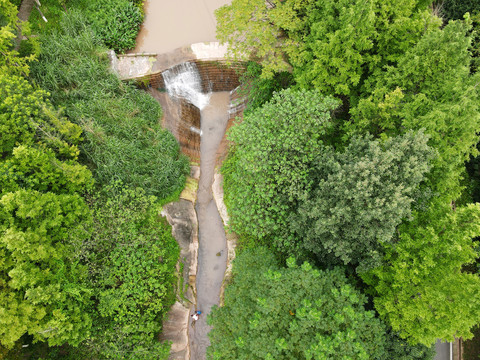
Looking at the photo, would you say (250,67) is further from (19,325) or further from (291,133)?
(19,325)

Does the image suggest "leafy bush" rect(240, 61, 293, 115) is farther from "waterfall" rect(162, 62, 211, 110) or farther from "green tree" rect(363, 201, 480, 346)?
"green tree" rect(363, 201, 480, 346)

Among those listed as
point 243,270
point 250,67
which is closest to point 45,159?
point 243,270

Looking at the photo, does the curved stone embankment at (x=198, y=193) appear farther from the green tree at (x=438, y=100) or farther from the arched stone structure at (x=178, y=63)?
the green tree at (x=438, y=100)

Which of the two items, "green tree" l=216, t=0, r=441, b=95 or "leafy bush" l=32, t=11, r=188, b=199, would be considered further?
"leafy bush" l=32, t=11, r=188, b=199

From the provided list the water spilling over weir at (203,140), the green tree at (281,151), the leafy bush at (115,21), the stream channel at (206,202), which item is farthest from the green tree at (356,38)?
the leafy bush at (115,21)

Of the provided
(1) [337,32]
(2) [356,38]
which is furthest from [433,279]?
(1) [337,32]

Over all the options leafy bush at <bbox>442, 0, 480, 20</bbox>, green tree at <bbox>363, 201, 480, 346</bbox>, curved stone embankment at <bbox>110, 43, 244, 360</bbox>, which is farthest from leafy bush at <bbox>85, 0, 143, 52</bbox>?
green tree at <bbox>363, 201, 480, 346</bbox>
